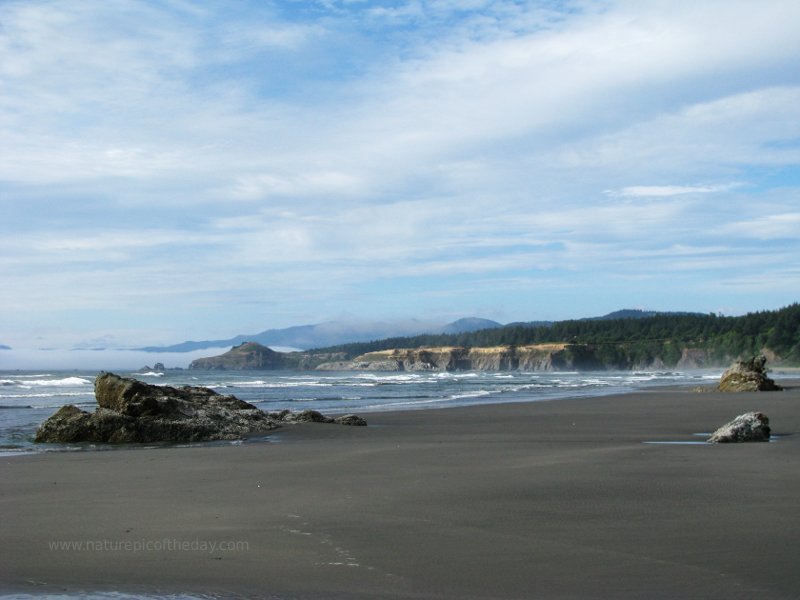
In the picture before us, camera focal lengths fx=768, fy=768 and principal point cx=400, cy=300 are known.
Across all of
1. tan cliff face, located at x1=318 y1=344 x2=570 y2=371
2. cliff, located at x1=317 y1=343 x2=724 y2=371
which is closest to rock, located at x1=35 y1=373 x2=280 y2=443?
cliff, located at x1=317 y1=343 x2=724 y2=371

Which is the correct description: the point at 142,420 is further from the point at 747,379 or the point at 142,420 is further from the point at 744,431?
the point at 747,379

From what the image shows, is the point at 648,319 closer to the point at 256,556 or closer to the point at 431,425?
the point at 431,425

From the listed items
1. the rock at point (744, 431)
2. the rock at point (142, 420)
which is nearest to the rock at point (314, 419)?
the rock at point (142, 420)

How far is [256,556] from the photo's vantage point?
224 inches

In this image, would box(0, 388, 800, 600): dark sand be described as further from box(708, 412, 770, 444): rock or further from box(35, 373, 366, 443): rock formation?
box(35, 373, 366, 443): rock formation

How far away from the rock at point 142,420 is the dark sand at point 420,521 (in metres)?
3.18

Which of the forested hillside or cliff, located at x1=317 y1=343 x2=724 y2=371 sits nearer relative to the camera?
the forested hillside

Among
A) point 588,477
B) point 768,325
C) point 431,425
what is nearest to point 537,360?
point 768,325

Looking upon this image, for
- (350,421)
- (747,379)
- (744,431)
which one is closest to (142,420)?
(350,421)

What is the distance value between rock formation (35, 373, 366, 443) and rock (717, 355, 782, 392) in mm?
24358

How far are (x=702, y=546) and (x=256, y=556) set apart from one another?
3.33m

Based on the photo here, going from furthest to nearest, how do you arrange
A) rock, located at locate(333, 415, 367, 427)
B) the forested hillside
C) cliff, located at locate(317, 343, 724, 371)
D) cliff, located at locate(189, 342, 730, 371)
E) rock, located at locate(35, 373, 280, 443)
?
cliff, located at locate(317, 343, 724, 371) < cliff, located at locate(189, 342, 730, 371) < the forested hillside < rock, located at locate(333, 415, 367, 427) < rock, located at locate(35, 373, 280, 443)

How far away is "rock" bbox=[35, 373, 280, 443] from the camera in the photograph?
16.1 m

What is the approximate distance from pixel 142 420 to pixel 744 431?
11799 mm
